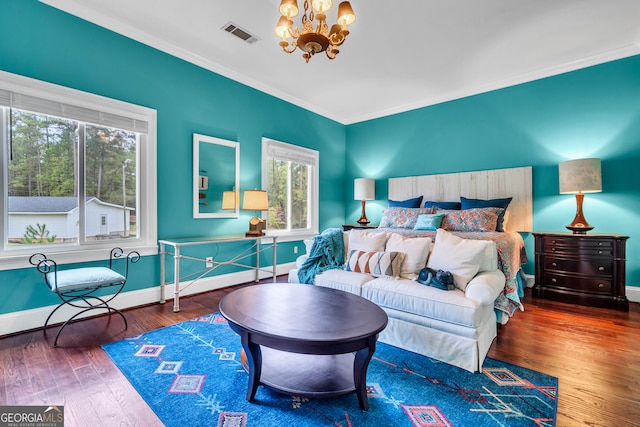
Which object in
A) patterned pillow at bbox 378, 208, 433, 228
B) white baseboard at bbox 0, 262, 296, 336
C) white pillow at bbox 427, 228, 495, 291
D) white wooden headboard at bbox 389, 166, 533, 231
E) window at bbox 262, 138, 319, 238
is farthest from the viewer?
window at bbox 262, 138, 319, 238

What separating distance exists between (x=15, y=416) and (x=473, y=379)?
2500mm

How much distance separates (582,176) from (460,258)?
7.17 feet

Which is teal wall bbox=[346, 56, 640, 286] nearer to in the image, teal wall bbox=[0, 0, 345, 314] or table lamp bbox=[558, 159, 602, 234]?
table lamp bbox=[558, 159, 602, 234]

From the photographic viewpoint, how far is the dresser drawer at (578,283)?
3.17 meters

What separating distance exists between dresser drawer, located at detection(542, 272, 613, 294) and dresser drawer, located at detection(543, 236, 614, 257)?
273mm

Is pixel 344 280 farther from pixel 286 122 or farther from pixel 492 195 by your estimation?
pixel 286 122

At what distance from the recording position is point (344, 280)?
104 inches

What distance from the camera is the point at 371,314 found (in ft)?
5.73

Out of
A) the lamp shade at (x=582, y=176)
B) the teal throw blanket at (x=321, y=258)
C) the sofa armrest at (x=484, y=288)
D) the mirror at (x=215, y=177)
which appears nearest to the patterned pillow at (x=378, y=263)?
the teal throw blanket at (x=321, y=258)

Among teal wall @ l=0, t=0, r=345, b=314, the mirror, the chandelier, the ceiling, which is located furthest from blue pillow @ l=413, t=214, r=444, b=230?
the chandelier

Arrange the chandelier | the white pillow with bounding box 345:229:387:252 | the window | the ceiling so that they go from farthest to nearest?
1. the window
2. the white pillow with bounding box 345:229:387:252
3. the ceiling
4. the chandelier

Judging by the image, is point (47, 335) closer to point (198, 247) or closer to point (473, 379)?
point (198, 247)

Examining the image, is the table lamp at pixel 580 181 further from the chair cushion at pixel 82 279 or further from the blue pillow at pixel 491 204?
the chair cushion at pixel 82 279

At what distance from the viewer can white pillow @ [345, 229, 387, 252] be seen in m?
2.93
